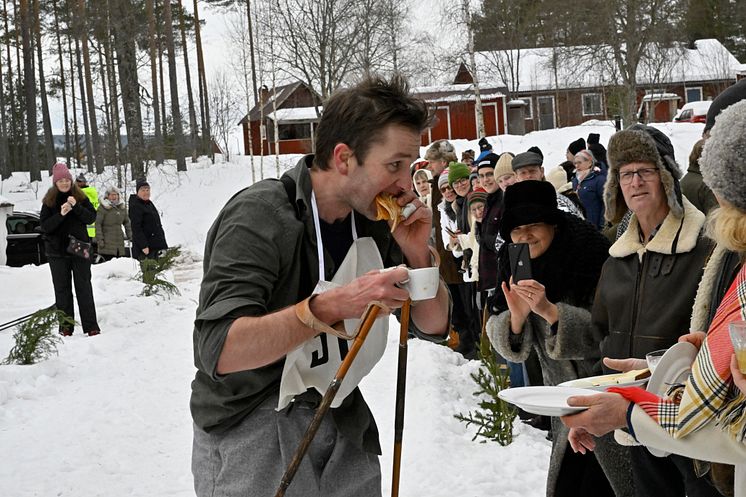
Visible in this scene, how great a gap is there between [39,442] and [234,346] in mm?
5025

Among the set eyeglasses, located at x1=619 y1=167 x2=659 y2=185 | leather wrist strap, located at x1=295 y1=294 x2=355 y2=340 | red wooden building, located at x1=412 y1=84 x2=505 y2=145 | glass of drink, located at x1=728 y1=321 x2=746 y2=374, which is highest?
red wooden building, located at x1=412 y1=84 x2=505 y2=145

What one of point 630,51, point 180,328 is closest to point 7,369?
point 180,328

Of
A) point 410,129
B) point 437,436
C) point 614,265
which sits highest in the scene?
point 410,129

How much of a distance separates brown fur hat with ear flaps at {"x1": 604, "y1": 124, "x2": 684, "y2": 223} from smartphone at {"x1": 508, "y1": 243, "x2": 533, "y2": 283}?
1.82ft

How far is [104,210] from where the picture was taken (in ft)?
52.1

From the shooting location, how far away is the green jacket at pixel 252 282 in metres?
2.28

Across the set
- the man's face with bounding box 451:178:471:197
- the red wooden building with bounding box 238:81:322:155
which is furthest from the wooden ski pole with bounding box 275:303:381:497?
the red wooden building with bounding box 238:81:322:155

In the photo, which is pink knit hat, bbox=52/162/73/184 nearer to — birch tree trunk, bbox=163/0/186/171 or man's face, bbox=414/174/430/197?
man's face, bbox=414/174/430/197

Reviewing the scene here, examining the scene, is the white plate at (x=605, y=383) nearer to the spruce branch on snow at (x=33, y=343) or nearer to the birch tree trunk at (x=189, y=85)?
the spruce branch on snow at (x=33, y=343)

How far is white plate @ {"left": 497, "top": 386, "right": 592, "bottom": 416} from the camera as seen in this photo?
2.40 m

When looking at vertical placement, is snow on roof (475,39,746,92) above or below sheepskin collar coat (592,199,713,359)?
above

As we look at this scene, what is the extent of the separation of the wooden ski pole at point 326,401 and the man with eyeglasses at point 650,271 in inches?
53.8

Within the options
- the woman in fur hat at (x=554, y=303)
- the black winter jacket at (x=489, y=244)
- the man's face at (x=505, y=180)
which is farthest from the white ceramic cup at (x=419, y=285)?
the man's face at (x=505, y=180)

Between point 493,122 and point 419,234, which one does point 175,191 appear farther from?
point 419,234
